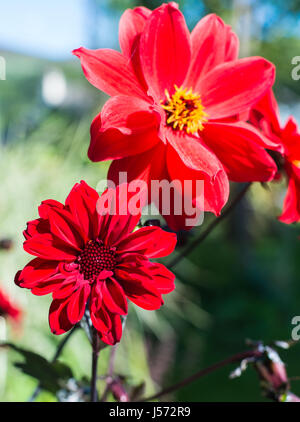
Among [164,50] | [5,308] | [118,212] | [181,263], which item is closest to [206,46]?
[164,50]

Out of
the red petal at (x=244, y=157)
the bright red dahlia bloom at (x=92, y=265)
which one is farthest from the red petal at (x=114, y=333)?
the red petal at (x=244, y=157)

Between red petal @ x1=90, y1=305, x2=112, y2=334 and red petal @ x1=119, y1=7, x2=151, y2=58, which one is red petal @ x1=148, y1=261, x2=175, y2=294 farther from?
red petal @ x1=119, y1=7, x2=151, y2=58

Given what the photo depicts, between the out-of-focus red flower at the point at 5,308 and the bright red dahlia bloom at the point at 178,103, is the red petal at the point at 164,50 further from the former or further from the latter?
the out-of-focus red flower at the point at 5,308

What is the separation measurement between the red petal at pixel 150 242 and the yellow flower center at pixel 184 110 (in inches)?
3.4

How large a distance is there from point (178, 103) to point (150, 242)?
0.11 m

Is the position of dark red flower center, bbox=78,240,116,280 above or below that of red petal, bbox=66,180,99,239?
below

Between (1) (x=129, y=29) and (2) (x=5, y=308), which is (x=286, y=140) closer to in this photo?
(1) (x=129, y=29)

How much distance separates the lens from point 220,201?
27 centimetres

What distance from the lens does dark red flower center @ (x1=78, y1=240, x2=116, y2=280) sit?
0.81 ft

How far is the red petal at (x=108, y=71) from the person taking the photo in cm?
26

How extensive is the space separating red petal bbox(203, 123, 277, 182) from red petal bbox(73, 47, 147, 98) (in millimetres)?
66
